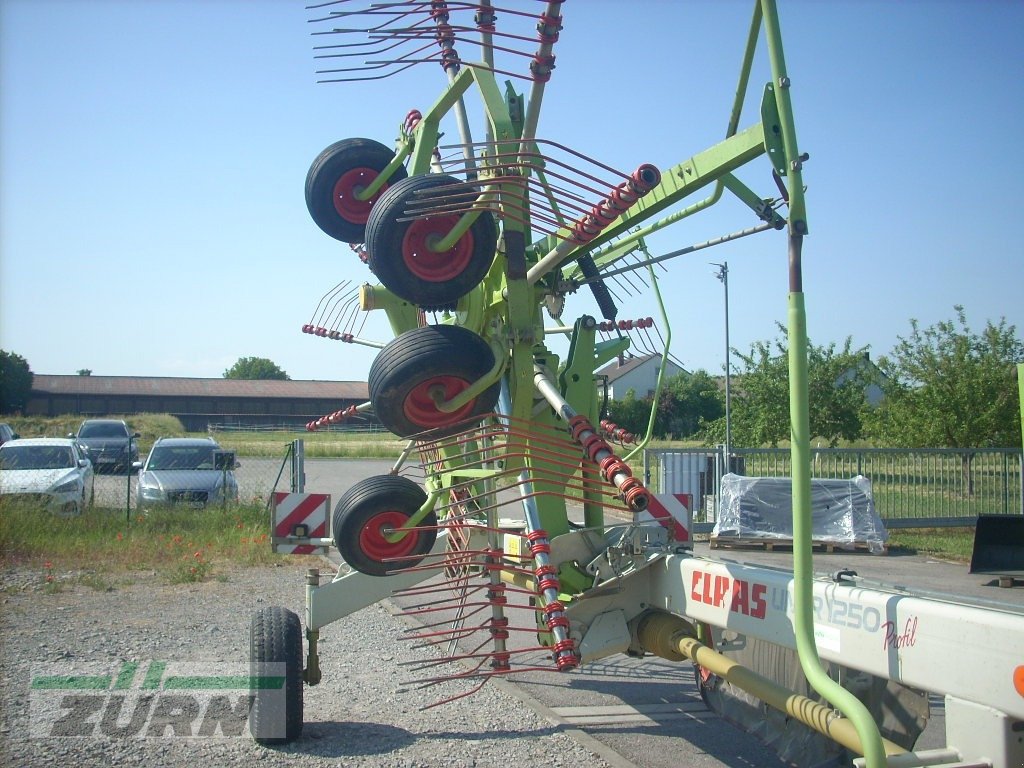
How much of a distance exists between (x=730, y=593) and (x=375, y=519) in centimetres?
221

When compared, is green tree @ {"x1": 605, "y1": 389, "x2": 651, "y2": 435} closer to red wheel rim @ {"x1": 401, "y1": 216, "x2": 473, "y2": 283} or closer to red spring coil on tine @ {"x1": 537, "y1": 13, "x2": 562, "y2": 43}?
red wheel rim @ {"x1": 401, "y1": 216, "x2": 473, "y2": 283}

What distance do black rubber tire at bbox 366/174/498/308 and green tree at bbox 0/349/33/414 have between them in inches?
2025

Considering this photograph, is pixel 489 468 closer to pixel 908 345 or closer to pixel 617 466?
pixel 617 466

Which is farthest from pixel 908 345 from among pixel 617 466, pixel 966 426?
pixel 617 466

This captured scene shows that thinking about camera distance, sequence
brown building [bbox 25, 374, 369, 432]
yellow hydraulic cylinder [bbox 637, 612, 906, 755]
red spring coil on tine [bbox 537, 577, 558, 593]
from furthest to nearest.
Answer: brown building [bbox 25, 374, 369, 432], red spring coil on tine [bbox 537, 577, 558, 593], yellow hydraulic cylinder [bbox 637, 612, 906, 755]

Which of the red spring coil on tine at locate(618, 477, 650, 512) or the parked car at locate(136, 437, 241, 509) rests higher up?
the red spring coil on tine at locate(618, 477, 650, 512)

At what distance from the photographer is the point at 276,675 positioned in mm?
5484

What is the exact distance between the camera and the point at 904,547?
1636cm

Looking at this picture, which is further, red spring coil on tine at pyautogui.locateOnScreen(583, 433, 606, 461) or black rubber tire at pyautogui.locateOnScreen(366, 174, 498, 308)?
black rubber tire at pyautogui.locateOnScreen(366, 174, 498, 308)

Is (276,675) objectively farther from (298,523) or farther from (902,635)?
(902,635)

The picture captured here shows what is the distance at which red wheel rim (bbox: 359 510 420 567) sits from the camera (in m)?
5.34

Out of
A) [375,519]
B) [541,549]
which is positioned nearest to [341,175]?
[375,519]

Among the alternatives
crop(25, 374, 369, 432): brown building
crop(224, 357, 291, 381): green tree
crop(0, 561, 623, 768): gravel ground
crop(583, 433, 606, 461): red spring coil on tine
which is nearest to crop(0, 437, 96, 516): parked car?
crop(0, 561, 623, 768): gravel ground

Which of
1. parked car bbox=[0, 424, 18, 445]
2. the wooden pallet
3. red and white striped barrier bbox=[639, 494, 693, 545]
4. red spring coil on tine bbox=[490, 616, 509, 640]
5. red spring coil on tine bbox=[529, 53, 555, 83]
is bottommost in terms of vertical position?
the wooden pallet
